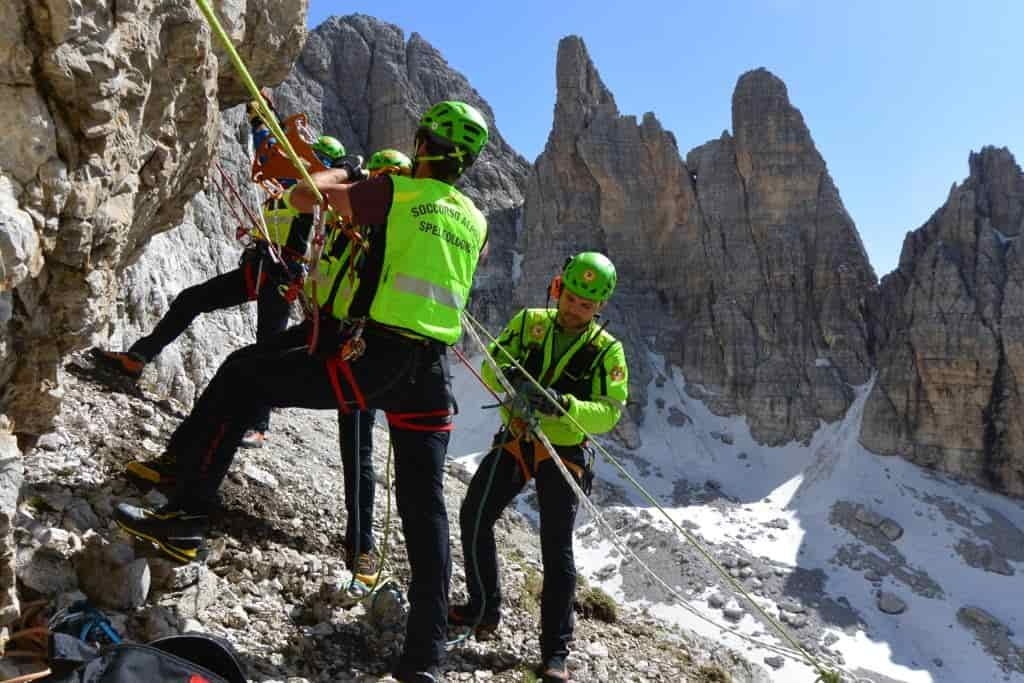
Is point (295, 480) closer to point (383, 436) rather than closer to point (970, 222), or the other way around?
point (383, 436)

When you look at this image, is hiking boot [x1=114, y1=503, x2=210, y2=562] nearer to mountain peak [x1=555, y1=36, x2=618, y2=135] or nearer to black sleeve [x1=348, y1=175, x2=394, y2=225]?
black sleeve [x1=348, y1=175, x2=394, y2=225]

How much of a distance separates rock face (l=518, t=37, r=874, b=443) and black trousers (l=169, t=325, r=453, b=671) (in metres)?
54.6

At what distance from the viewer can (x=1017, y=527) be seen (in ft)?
147

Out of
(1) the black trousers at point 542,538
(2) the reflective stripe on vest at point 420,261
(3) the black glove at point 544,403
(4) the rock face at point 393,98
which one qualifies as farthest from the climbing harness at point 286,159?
(4) the rock face at point 393,98

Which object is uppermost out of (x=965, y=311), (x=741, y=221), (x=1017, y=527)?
(x=741, y=221)

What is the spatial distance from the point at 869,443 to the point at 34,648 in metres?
57.1

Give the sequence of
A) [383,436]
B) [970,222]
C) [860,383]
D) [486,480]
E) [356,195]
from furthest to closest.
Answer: [860,383]
[970,222]
[383,436]
[486,480]
[356,195]

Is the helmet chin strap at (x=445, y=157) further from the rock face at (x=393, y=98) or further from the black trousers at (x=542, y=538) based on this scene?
the rock face at (x=393, y=98)

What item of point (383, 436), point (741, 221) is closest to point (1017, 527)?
point (741, 221)

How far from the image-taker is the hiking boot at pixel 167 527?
3.64 m

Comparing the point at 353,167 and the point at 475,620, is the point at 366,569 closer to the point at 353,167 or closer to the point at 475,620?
the point at 475,620

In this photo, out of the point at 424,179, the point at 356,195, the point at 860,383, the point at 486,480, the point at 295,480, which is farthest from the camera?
the point at 860,383

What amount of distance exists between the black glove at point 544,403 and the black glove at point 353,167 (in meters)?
2.10

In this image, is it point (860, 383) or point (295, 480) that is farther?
point (860, 383)
